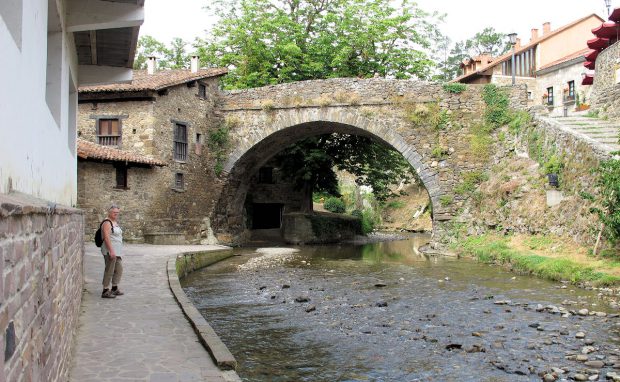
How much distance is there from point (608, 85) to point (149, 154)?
591 inches

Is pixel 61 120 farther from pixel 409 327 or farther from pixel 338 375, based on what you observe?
pixel 409 327

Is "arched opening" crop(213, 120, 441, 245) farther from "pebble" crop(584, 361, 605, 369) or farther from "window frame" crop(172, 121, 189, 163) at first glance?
"pebble" crop(584, 361, 605, 369)

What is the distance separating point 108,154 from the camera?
17359 mm

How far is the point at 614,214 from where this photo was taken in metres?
10.5

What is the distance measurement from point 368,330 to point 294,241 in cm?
1674

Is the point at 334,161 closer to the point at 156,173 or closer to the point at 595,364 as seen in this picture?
the point at 156,173


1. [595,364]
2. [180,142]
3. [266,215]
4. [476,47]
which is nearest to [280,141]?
[180,142]

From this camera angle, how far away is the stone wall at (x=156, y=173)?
689 inches

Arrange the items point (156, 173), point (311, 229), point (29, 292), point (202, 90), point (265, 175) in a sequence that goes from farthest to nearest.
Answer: point (265, 175)
point (311, 229)
point (202, 90)
point (156, 173)
point (29, 292)

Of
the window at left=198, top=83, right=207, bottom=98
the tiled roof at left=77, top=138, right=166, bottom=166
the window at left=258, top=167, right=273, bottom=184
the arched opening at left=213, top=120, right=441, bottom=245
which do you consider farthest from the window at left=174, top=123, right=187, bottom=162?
the window at left=258, top=167, right=273, bottom=184

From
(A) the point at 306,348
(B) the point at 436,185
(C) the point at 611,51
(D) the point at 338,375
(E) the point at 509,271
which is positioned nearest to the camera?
(D) the point at 338,375

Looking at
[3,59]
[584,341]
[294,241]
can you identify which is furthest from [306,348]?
[294,241]

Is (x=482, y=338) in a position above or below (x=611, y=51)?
below

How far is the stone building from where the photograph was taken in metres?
17.6
